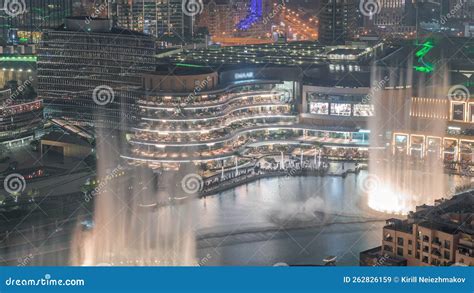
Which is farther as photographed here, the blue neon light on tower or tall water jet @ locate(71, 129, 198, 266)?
the blue neon light on tower

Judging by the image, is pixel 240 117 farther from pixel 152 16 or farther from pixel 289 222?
pixel 152 16

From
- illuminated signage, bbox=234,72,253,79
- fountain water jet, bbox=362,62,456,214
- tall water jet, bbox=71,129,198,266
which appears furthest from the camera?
illuminated signage, bbox=234,72,253,79

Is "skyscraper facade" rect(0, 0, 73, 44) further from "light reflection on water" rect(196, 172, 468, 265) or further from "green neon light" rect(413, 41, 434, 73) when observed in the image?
"light reflection on water" rect(196, 172, 468, 265)

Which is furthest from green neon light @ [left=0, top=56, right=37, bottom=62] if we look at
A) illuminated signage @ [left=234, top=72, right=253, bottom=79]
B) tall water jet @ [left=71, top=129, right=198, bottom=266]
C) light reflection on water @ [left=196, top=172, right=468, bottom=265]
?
light reflection on water @ [left=196, top=172, right=468, bottom=265]

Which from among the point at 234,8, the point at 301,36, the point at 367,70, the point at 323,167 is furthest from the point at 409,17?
the point at 323,167

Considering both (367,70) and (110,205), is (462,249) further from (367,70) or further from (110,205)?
(367,70)

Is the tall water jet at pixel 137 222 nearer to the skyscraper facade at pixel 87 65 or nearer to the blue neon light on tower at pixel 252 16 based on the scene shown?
the skyscraper facade at pixel 87 65

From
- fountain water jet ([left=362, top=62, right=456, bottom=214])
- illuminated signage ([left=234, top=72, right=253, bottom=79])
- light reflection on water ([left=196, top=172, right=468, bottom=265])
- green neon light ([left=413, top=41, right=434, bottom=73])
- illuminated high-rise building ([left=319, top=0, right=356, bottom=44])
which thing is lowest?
light reflection on water ([left=196, top=172, right=468, bottom=265])
